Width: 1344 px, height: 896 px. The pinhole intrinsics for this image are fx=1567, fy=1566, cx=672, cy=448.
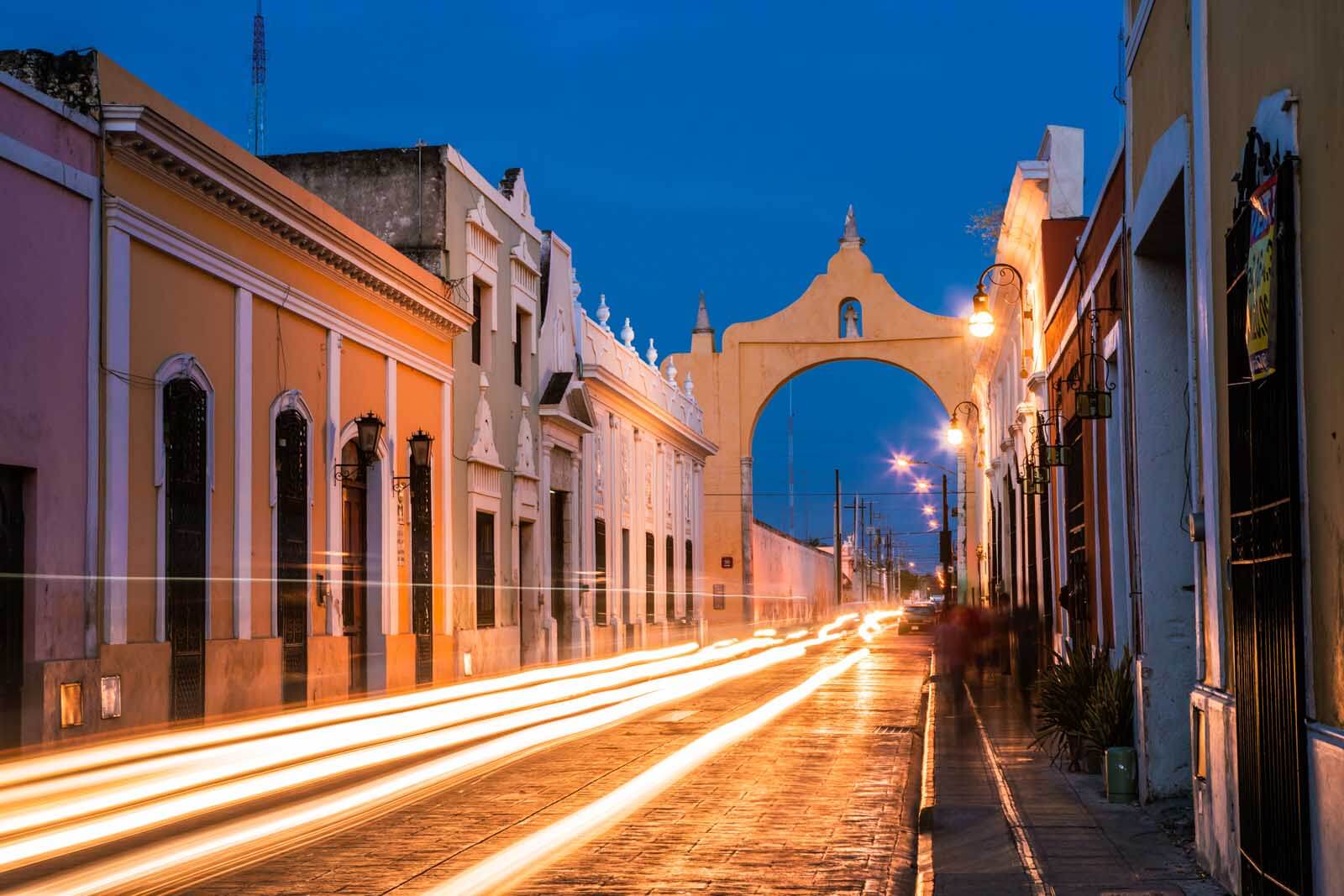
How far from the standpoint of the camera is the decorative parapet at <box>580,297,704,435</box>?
129 feet

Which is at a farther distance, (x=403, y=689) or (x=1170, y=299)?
(x=403, y=689)

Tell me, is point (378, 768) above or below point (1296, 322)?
below

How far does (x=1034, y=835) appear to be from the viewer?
10.1 m

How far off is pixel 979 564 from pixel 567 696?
2744 cm

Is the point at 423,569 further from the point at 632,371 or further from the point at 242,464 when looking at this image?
the point at 632,371

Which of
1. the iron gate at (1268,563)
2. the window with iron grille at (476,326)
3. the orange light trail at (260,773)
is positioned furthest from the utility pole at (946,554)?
the iron gate at (1268,563)

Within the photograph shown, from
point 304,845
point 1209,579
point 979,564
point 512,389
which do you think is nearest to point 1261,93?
point 1209,579

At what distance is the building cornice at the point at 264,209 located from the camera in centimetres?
1692

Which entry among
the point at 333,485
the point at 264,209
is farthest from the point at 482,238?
the point at 264,209

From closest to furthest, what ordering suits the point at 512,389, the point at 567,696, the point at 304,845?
1. the point at 304,845
2. the point at 567,696
3. the point at 512,389

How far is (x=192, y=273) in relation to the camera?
18750mm

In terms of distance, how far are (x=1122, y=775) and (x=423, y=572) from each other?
1751 centimetres

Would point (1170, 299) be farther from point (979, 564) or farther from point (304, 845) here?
point (979, 564)

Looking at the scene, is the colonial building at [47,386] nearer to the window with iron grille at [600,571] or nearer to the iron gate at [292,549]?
the iron gate at [292,549]
